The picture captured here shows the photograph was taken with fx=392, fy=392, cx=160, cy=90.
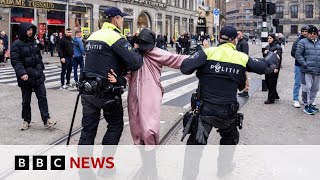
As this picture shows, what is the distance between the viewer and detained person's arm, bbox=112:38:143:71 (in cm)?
431

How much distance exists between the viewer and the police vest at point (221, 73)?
4.34 metres

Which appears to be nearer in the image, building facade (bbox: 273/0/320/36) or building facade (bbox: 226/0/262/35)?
building facade (bbox: 273/0/320/36)

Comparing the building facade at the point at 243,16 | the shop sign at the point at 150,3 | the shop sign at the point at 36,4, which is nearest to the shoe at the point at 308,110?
the shop sign at the point at 36,4

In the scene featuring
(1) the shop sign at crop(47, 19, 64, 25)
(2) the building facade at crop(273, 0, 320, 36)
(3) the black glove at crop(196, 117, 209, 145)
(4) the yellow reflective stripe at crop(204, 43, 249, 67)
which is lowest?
(3) the black glove at crop(196, 117, 209, 145)

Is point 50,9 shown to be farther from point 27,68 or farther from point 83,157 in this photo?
point 83,157

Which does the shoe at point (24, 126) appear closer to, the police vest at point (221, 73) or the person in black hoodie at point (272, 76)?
the police vest at point (221, 73)

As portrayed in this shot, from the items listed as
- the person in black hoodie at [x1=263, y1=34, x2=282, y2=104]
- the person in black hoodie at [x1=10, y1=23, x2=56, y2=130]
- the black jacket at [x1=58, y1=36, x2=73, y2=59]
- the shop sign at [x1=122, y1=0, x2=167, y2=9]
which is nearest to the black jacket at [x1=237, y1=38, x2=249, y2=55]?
the person in black hoodie at [x1=263, y1=34, x2=282, y2=104]

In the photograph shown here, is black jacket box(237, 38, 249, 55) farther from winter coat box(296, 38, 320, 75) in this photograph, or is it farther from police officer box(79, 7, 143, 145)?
police officer box(79, 7, 143, 145)

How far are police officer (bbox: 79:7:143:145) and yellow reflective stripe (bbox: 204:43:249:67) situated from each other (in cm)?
79

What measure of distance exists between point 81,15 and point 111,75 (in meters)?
29.8

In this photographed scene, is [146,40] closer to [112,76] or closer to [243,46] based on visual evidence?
[112,76]

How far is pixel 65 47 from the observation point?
38.3 feet

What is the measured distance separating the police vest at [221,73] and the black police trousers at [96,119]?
1.06 meters

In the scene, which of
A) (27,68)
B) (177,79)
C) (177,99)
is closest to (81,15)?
(177,79)
